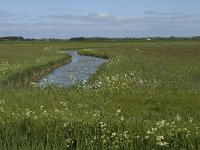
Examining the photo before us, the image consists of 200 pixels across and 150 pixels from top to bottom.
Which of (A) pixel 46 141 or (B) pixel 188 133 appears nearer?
(B) pixel 188 133

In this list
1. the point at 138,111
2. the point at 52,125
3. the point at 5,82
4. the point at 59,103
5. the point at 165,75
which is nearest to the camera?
the point at 52,125

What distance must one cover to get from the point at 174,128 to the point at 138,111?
4584 millimetres

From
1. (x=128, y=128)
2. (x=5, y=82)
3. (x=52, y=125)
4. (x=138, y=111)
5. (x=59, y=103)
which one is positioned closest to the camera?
(x=128, y=128)

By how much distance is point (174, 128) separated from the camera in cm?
927

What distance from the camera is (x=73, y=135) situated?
380 inches

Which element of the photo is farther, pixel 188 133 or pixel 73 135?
pixel 73 135

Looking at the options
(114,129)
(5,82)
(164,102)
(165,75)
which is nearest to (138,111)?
(164,102)

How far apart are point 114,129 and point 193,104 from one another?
596 centimetres

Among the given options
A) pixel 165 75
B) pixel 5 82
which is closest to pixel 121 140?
pixel 5 82

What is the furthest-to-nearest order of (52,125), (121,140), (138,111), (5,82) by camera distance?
(5,82) → (138,111) → (52,125) → (121,140)

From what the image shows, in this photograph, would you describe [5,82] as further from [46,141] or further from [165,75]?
[46,141]

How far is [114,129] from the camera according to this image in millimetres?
9680

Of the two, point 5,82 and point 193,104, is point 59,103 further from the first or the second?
point 5,82

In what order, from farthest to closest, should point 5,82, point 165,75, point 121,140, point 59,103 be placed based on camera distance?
1. point 165,75
2. point 5,82
3. point 59,103
4. point 121,140
